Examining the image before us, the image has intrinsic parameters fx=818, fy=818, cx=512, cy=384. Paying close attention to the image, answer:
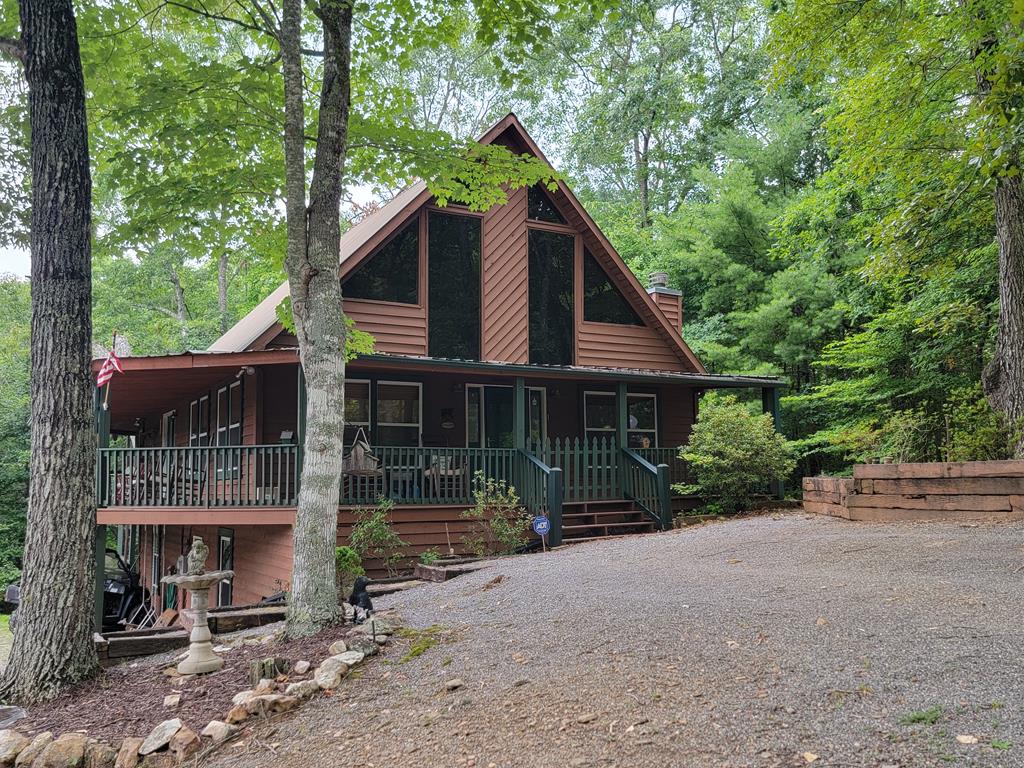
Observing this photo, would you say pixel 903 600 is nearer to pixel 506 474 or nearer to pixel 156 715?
pixel 156 715

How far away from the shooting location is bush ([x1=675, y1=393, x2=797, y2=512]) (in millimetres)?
14578

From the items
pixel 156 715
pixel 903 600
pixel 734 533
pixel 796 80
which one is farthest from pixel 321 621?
pixel 796 80

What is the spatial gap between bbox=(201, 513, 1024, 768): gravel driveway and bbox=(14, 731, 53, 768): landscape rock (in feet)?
4.48

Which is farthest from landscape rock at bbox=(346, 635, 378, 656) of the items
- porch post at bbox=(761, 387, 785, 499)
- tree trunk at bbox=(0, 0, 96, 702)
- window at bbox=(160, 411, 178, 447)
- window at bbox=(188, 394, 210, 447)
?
window at bbox=(160, 411, 178, 447)

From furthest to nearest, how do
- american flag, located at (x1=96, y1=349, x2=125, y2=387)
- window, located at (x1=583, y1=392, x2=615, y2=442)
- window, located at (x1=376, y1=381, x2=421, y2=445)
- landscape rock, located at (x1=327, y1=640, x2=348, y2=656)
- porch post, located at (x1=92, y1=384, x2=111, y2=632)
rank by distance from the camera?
window, located at (x1=583, y1=392, x2=615, y2=442) < window, located at (x1=376, y1=381, x2=421, y2=445) < porch post, located at (x1=92, y1=384, x2=111, y2=632) < american flag, located at (x1=96, y1=349, x2=125, y2=387) < landscape rock, located at (x1=327, y1=640, x2=348, y2=656)

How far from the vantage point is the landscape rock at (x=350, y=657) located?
229 inches

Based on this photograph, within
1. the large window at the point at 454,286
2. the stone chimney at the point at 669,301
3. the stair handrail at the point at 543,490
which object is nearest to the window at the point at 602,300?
the stone chimney at the point at 669,301

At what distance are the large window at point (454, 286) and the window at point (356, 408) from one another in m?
1.53

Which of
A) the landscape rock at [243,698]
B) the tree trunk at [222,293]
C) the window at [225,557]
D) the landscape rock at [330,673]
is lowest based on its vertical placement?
the window at [225,557]

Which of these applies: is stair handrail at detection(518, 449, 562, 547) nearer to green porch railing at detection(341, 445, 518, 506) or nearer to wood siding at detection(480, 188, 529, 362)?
green porch railing at detection(341, 445, 518, 506)

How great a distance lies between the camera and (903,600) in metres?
5.92

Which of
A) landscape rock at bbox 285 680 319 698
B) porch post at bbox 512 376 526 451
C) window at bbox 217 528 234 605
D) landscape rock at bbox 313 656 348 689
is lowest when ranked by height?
window at bbox 217 528 234 605

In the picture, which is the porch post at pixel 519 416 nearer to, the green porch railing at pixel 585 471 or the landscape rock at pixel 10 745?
the green porch railing at pixel 585 471

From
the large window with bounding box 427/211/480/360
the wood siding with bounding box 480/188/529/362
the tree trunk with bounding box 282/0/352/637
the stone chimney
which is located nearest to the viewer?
the tree trunk with bounding box 282/0/352/637
